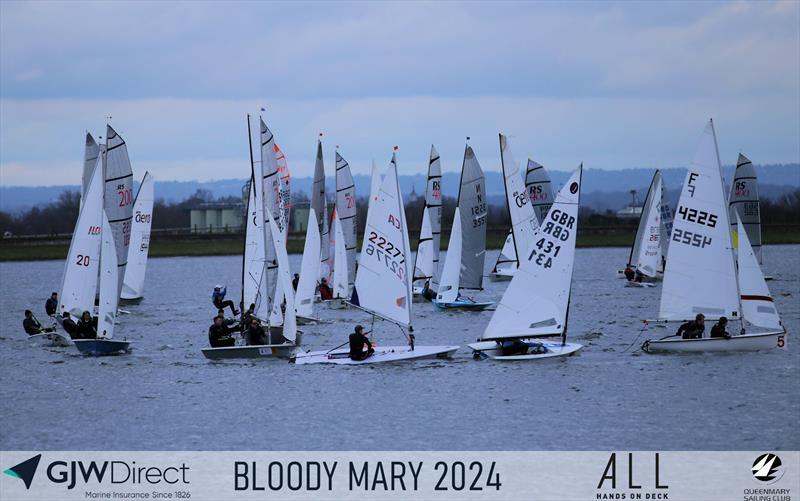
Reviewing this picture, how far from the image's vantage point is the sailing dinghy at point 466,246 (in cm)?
4100

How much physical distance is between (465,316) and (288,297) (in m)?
14.0

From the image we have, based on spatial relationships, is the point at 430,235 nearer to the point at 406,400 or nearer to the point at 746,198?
the point at 746,198

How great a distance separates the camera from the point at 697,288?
29469mm

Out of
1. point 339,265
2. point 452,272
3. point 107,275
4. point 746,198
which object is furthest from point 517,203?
point 746,198

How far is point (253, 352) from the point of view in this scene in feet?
96.0

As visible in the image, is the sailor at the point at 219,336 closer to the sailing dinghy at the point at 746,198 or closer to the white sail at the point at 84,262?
the white sail at the point at 84,262

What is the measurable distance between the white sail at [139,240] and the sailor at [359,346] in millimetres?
23284

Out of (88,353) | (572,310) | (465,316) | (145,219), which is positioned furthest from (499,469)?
(145,219)

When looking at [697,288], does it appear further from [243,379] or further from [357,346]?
[243,379]

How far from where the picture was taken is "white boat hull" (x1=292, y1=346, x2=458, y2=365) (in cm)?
2725

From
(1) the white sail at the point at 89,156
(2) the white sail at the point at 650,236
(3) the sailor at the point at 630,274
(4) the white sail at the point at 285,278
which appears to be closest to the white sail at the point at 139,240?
(1) the white sail at the point at 89,156

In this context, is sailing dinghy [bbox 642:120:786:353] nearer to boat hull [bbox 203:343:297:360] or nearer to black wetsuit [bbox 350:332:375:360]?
black wetsuit [bbox 350:332:375:360]

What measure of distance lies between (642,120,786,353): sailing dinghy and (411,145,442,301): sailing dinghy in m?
15.3

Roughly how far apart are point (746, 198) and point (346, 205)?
2152 cm
